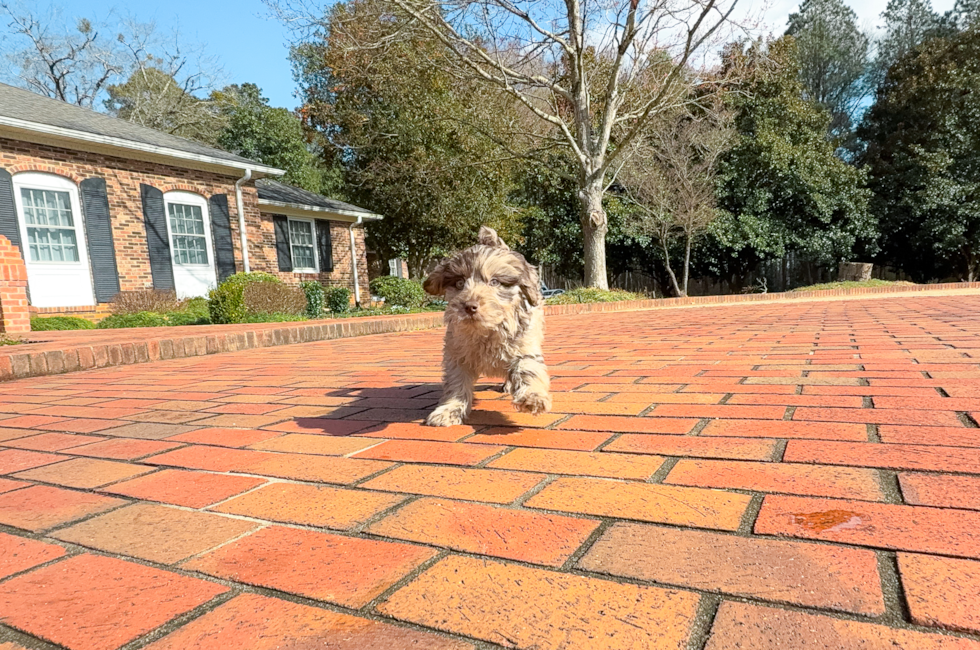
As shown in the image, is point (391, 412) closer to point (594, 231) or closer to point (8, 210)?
point (594, 231)

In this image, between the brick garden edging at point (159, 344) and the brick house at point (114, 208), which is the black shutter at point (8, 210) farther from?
the brick garden edging at point (159, 344)

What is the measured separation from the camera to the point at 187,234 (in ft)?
50.7

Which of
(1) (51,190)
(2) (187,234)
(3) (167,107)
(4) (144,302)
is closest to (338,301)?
(2) (187,234)

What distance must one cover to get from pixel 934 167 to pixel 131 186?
27.9 m

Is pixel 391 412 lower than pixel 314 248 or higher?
lower

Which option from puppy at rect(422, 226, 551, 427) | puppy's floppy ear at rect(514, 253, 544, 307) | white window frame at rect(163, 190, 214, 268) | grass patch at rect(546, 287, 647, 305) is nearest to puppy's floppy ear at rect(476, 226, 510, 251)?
puppy at rect(422, 226, 551, 427)

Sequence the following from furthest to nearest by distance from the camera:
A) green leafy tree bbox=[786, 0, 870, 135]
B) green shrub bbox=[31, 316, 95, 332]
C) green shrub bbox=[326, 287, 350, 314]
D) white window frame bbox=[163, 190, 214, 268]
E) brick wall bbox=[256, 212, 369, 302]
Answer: green leafy tree bbox=[786, 0, 870, 135], brick wall bbox=[256, 212, 369, 302], green shrub bbox=[326, 287, 350, 314], white window frame bbox=[163, 190, 214, 268], green shrub bbox=[31, 316, 95, 332]

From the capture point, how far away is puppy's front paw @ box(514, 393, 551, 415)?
92.4 inches

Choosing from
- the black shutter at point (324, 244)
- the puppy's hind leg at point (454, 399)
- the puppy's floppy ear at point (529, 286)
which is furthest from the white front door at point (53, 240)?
the puppy's floppy ear at point (529, 286)

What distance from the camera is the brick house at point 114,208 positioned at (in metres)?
12.5

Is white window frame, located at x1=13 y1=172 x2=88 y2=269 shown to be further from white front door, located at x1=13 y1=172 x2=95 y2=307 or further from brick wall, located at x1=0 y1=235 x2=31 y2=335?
brick wall, located at x1=0 y1=235 x2=31 y2=335

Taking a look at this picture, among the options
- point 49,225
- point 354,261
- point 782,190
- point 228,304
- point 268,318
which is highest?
point 782,190

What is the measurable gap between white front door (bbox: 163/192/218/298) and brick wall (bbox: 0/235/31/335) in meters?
8.62

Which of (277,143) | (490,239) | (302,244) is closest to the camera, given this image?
(490,239)
